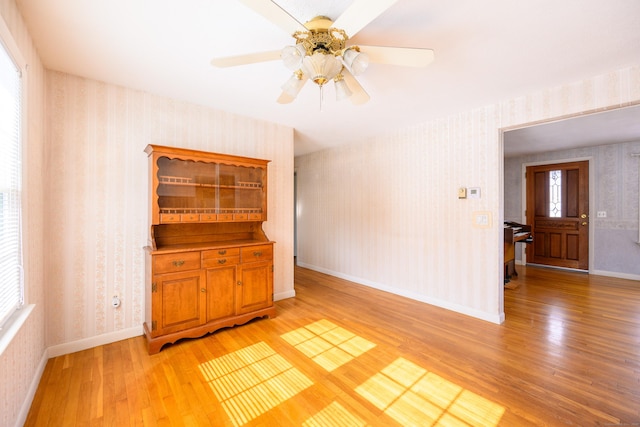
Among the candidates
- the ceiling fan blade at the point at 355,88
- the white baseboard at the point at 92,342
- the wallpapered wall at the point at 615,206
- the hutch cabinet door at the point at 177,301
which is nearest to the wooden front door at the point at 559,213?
the wallpapered wall at the point at 615,206

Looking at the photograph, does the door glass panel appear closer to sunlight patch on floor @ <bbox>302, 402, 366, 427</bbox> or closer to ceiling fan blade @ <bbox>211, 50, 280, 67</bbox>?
sunlight patch on floor @ <bbox>302, 402, 366, 427</bbox>

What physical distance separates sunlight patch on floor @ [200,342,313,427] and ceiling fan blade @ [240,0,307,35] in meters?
2.22

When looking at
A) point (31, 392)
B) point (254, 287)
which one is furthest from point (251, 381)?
point (31, 392)

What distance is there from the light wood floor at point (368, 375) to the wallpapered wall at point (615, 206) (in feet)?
7.54

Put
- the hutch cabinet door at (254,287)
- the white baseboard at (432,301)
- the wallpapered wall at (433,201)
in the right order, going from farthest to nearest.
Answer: the white baseboard at (432,301)
the hutch cabinet door at (254,287)
the wallpapered wall at (433,201)

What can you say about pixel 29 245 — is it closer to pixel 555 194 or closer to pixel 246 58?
pixel 246 58

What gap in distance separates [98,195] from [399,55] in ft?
9.18

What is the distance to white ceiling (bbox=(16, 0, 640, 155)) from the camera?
1.60 meters

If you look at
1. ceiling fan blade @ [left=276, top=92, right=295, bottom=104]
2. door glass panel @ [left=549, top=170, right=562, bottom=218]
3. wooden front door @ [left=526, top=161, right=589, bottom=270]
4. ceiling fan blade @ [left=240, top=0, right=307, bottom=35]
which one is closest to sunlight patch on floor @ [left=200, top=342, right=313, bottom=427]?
ceiling fan blade @ [left=276, top=92, right=295, bottom=104]

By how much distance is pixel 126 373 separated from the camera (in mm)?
2094

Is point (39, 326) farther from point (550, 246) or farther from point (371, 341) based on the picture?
point (550, 246)

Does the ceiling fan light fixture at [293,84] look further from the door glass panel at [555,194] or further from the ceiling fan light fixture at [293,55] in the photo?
the door glass panel at [555,194]

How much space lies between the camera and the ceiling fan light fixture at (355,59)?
1.56 m

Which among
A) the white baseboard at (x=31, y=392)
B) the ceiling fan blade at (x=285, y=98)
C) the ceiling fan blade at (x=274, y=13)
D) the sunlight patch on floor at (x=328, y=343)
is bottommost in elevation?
the sunlight patch on floor at (x=328, y=343)
